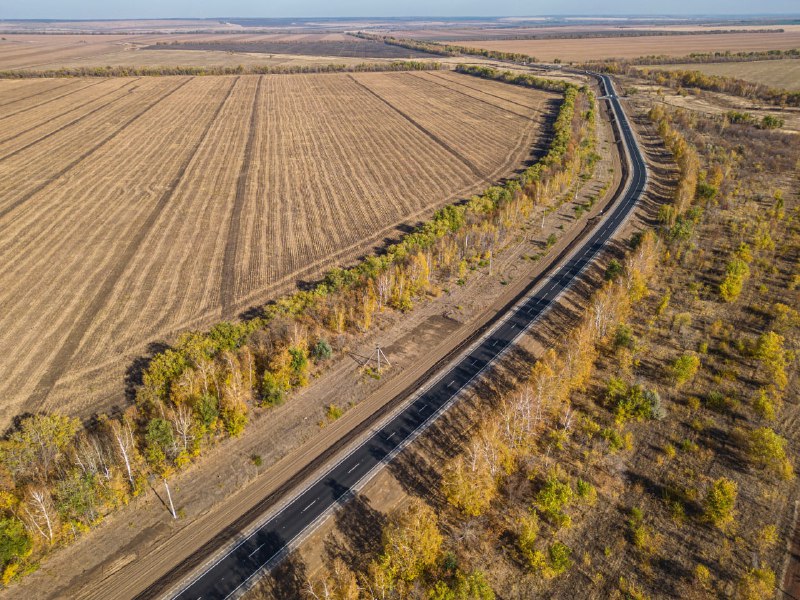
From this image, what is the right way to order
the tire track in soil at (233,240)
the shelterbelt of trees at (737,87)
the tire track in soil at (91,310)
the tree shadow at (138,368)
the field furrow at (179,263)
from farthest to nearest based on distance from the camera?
the shelterbelt of trees at (737,87), the tire track in soil at (233,240), the field furrow at (179,263), the tire track in soil at (91,310), the tree shadow at (138,368)

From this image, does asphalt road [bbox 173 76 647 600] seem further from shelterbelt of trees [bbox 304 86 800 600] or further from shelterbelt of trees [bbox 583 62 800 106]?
shelterbelt of trees [bbox 583 62 800 106]

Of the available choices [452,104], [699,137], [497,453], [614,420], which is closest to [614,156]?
[699,137]

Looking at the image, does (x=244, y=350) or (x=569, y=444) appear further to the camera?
(x=244, y=350)

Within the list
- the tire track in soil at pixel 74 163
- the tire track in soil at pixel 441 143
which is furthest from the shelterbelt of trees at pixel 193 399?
the tire track in soil at pixel 74 163

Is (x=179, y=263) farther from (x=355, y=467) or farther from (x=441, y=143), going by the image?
(x=441, y=143)

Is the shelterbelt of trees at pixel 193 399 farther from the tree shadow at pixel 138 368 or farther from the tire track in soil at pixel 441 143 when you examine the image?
the tire track in soil at pixel 441 143

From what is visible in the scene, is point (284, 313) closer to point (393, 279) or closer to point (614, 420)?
point (393, 279)
